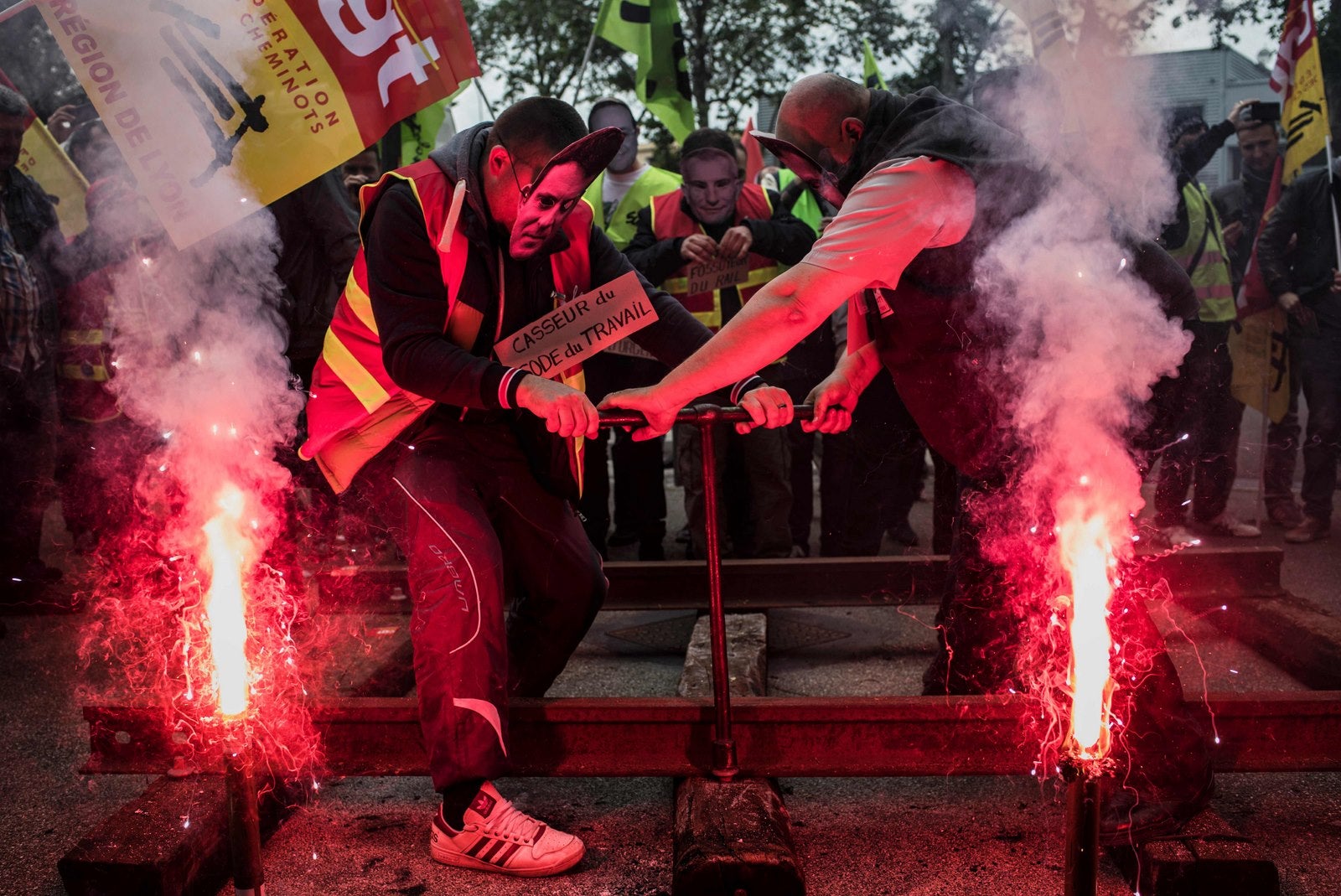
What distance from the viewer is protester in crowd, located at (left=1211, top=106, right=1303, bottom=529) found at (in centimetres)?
655

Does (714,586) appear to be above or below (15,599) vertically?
above

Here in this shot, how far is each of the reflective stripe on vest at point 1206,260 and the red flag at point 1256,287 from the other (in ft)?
1.57

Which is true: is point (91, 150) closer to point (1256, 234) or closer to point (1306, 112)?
point (1306, 112)

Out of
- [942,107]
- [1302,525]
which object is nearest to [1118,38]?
[942,107]

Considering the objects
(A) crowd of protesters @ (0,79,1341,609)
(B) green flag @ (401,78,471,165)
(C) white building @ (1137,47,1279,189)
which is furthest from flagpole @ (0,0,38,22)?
(C) white building @ (1137,47,1279,189)

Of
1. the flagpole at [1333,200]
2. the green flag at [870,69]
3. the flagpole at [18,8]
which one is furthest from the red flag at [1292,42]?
the flagpole at [18,8]

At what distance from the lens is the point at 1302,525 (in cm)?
618

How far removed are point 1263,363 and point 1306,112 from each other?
149 centimetres

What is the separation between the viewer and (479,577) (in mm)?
2822

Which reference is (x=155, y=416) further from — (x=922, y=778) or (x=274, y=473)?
(x=922, y=778)

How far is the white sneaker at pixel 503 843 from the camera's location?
8.91ft

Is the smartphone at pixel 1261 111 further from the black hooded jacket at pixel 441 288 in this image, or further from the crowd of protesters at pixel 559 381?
the black hooded jacket at pixel 441 288

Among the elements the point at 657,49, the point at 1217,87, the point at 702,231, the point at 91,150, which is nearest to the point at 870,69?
the point at 657,49

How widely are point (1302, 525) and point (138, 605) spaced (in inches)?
249
